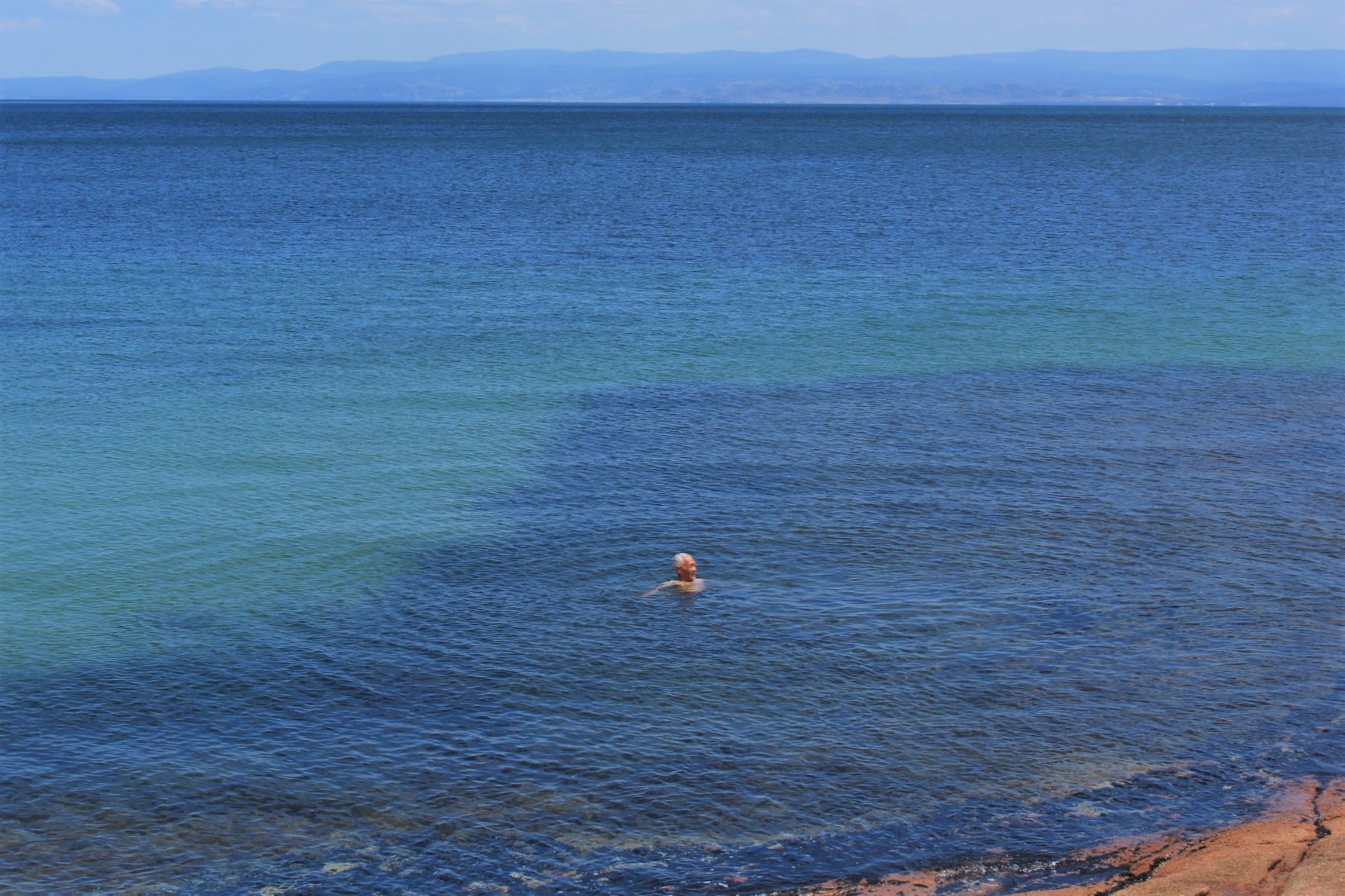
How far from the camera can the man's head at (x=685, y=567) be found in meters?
31.1

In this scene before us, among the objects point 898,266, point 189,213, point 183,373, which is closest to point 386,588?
point 183,373

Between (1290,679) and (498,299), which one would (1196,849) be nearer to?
(1290,679)

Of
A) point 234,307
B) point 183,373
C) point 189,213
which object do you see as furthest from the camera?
point 189,213

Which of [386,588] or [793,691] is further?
[386,588]

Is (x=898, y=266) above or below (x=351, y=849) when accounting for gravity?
above

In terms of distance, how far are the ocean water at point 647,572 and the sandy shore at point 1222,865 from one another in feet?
1.87

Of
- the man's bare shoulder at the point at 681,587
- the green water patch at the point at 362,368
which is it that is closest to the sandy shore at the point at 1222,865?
the man's bare shoulder at the point at 681,587

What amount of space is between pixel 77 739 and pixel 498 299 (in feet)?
148

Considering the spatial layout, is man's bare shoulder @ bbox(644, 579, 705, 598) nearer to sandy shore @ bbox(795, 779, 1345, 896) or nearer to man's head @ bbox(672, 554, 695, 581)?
man's head @ bbox(672, 554, 695, 581)

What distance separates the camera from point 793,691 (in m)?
26.5

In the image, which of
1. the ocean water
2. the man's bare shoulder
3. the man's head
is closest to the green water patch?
the ocean water

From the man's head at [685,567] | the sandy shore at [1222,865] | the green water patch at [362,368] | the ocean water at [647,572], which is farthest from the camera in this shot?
the green water patch at [362,368]

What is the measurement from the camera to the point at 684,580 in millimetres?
31312

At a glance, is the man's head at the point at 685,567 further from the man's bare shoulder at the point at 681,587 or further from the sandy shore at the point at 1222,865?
the sandy shore at the point at 1222,865
